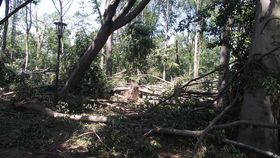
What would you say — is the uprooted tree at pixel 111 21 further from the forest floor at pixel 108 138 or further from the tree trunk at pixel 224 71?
the forest floor at pixel 108 138

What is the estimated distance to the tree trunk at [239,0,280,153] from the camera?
667 centimetres

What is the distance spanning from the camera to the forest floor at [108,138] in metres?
6.68

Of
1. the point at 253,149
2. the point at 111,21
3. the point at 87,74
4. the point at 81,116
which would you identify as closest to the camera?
the point at 253,149

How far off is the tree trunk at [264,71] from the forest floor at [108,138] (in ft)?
1.64

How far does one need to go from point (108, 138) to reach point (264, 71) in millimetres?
2978

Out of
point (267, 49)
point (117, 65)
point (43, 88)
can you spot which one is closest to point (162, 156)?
point (267, 49)

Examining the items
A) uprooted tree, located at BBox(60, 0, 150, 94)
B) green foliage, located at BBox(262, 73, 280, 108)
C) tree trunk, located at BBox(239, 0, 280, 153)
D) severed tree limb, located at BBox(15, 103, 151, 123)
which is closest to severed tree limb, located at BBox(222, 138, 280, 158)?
tree trunk, located at BBox(239, 0, 280, 153)

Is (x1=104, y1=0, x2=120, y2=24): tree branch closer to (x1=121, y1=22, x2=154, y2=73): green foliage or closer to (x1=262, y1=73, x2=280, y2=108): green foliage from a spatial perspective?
(x1=121, y1=22, x2=154, y2=73): green foliage

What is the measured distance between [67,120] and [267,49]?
→ 4494 mm

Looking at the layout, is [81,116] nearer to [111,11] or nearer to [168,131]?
[168,131]

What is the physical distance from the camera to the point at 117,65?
73.6ft

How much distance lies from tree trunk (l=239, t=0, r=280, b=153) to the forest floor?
0.50m

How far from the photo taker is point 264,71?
22.0 ft

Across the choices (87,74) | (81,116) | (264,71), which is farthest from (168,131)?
(87,74)
